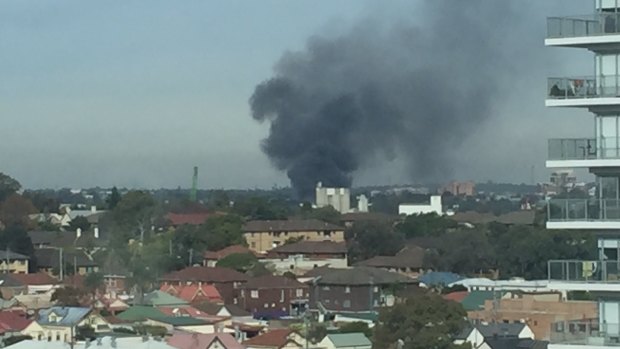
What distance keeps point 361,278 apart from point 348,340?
85.8 feet

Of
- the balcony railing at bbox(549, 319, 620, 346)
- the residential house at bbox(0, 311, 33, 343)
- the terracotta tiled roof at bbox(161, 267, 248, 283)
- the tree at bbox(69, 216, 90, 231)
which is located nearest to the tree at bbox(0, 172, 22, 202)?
the tree at bbox(69, 216, 90, 231)

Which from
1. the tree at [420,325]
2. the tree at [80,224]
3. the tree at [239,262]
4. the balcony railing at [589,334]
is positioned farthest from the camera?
the tree at [80,224]

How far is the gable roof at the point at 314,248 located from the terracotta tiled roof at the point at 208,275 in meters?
19.2

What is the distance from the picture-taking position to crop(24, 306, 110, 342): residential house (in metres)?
73.4

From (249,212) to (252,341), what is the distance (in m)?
80.1

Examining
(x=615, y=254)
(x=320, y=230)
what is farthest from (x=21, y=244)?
(x=615, y=254)

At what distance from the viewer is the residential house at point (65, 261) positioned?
114 m

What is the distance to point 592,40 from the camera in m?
23.0

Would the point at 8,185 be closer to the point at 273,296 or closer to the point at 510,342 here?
the point at 273,296

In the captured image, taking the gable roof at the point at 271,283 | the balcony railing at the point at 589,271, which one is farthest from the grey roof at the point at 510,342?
the balcony railing at the point at 589,271

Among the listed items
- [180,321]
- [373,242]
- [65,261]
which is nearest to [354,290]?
[180,321]

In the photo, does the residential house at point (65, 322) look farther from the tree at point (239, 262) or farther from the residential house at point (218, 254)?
→ the residential house at point (218, 254)

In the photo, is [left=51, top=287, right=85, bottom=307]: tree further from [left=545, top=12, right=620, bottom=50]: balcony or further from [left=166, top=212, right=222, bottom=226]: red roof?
[left=545, top=12, right=620, bottom=50]: balcony

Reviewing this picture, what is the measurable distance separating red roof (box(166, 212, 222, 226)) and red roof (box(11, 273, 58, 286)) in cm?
3126
